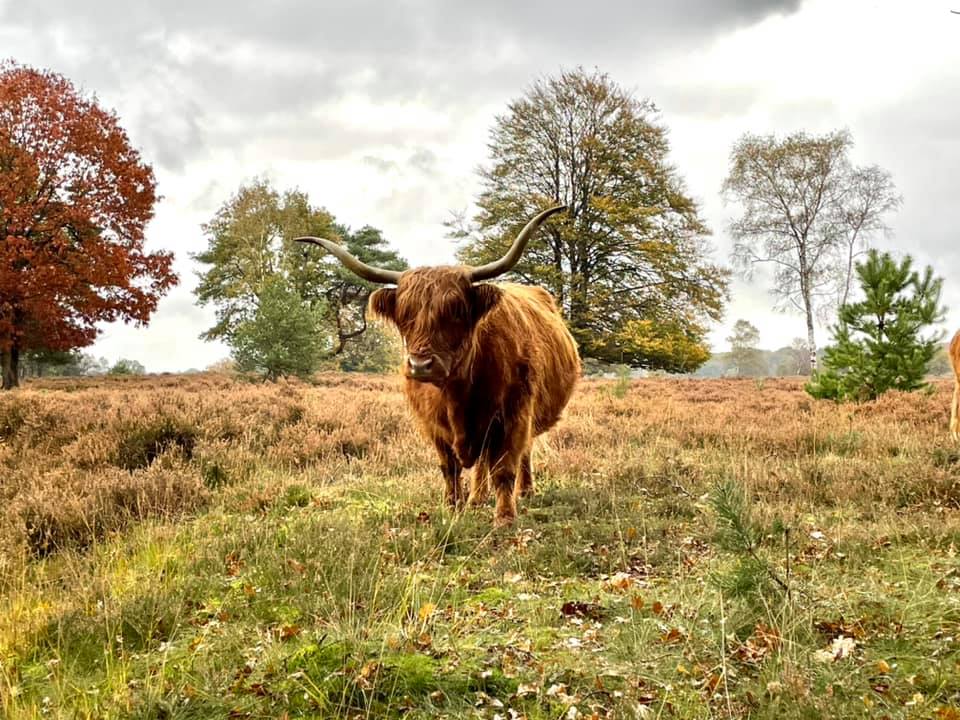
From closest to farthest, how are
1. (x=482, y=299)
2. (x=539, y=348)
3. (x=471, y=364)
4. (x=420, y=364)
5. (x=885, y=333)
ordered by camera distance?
(x=420, y=364) → (x=482, y=299) → (x=471, y=364) → (x=539, y=348) → (x=885, y=333)

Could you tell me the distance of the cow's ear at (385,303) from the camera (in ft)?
16.7

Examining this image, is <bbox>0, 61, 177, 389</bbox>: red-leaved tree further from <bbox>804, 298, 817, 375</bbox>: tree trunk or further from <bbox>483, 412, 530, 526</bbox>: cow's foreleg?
<bbox>804, 298, 817, 375</bbox>: tree trunk

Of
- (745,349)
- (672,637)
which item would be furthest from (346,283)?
(745,349)

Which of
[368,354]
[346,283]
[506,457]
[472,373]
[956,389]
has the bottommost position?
[506,457]

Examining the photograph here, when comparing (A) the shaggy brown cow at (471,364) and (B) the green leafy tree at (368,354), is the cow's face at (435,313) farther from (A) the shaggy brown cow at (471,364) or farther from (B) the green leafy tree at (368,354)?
(B) the green leafy tree at (368,354)

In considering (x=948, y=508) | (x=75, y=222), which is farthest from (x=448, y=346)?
(x=75, y=222)

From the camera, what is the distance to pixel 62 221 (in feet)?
71.7

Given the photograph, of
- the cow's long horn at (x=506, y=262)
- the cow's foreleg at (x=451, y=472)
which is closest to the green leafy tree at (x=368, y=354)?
the cow's foreleg at (x=451, y=472)

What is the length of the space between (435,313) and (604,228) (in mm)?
17744

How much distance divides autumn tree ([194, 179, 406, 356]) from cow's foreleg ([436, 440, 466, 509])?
25.9m

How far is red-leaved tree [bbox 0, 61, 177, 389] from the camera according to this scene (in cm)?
2055

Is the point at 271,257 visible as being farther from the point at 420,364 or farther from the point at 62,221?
the point at 420,364

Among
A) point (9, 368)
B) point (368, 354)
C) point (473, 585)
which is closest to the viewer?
point (473, 585)

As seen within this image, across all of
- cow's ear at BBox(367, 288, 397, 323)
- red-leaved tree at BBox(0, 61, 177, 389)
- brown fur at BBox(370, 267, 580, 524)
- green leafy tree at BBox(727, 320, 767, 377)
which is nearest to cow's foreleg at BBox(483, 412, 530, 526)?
brown fur at BBox(370, 267, 580, 524)
